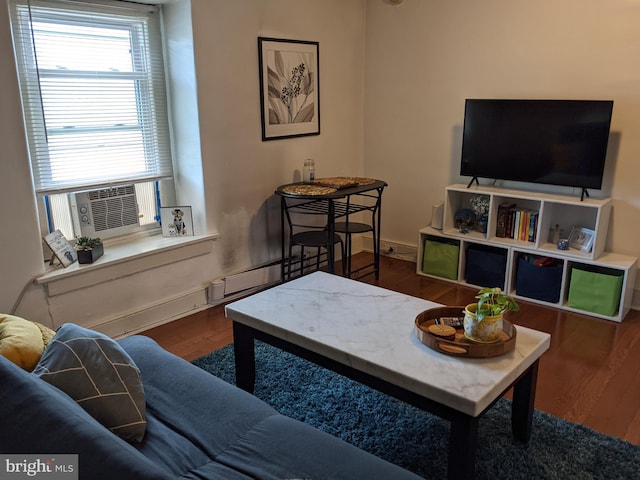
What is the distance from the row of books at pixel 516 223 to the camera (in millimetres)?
3691

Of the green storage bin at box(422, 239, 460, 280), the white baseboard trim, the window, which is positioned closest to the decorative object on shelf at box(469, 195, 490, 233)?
the green storage bin at box(422, 239, 460, 280)

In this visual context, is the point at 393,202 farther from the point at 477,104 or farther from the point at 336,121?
the point at 477,104

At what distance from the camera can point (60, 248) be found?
294 centimetres

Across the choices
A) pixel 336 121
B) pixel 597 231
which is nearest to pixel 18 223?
pixel 336 121

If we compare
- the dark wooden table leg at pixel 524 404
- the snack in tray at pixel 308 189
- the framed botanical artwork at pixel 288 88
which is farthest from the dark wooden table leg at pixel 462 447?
the framed botanical artwork at pixel 288 88

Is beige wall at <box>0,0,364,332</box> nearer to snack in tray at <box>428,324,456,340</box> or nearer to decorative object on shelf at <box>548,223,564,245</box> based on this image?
decorative object on shelf at <box>548,223,564,245</box>

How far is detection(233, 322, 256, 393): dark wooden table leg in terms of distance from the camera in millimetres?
2379

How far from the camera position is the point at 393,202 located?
4621mm

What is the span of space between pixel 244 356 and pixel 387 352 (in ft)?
2.57

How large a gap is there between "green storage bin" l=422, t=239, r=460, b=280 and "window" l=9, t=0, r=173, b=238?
1992mm

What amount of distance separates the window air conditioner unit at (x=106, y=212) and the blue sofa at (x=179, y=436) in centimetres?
124

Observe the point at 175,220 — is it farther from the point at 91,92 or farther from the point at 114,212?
the point at 91,92

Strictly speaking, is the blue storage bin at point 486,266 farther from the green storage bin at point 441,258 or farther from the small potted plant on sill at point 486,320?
the small potted plant on sill at point 486,320

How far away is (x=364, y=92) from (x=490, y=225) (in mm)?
1619
